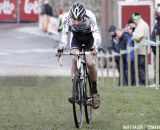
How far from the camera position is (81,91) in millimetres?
9406

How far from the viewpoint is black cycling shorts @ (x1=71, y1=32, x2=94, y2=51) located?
9.62m

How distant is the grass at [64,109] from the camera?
380 inches

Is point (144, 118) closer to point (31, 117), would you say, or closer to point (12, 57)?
point (31, 117)

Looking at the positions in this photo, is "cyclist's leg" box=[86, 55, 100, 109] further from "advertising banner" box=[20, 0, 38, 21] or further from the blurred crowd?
"advertising banner" box=[20, 0, 38, 21]

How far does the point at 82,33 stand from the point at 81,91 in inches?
33.8

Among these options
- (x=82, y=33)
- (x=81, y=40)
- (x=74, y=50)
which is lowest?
(x=74, y=50)

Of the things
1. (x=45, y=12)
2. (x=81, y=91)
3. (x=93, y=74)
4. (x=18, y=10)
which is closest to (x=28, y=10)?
(x=18, y=10)

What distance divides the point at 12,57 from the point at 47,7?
10.3 m

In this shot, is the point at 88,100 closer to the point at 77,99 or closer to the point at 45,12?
the point at 77,99

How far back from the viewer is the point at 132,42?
18219 mm

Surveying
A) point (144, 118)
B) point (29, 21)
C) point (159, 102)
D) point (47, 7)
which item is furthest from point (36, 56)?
point (144, 118)

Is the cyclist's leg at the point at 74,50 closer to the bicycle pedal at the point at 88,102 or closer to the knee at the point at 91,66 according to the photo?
the knee at the point at 91,66

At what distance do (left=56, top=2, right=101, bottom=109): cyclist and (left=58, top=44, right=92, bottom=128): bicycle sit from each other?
3.0 inches

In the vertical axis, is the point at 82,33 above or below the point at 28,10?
below
